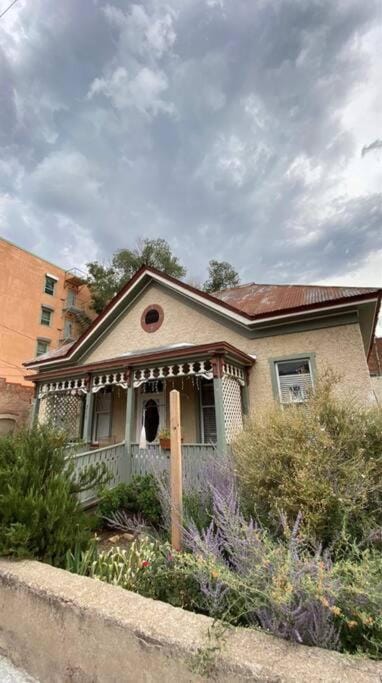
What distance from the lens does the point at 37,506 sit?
2.90 meters

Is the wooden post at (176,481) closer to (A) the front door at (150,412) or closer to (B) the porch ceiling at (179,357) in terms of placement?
(B) the porch ceiling at (179,357)

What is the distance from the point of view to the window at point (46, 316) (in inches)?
1091

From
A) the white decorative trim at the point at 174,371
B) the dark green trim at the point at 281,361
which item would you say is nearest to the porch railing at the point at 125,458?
the white decorative trim at the point at 174,371

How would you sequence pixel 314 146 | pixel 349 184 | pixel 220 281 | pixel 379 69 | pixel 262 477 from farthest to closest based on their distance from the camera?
pixel 220 281 → pixel 349 184 → pixel 314 146 → pixel 379 69 → pixel 262 477

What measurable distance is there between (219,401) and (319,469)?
460 centimetres

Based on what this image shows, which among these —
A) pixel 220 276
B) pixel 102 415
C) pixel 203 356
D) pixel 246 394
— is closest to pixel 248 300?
pixel 246 394

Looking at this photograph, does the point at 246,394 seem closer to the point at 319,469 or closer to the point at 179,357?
the point at 179,357

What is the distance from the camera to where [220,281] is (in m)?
30.5

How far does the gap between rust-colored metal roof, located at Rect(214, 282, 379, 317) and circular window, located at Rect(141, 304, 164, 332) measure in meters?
2.79

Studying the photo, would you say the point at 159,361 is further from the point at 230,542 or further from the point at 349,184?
the point at 349,184

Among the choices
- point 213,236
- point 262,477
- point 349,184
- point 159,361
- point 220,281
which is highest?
point 220,281

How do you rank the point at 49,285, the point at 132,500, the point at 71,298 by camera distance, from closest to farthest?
the point at 132,500 → the point at 49,285 → the point at 71,298

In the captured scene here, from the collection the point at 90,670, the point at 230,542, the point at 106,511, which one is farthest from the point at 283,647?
the point at 106,511

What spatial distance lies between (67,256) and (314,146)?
27.4 metres
